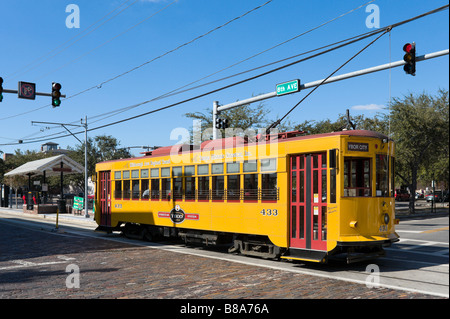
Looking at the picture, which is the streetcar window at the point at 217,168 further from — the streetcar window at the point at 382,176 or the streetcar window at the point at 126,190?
the streetcar window at the point at 126,190

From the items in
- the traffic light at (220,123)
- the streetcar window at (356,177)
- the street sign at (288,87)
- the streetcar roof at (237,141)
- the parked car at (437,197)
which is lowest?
the parked car at (437,197)

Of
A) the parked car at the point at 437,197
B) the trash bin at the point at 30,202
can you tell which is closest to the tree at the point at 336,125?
the parked car at the point at 437,197

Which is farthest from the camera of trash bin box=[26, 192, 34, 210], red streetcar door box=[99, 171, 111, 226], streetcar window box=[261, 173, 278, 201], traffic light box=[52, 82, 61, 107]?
trash bin box=[26, 192, 34, 210]

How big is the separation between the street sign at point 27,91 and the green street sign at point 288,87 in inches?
405

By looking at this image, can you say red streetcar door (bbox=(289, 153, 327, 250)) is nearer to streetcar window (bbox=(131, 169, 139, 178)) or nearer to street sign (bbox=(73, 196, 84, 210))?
streetcar window (bbox=(131, 169, 139, 178))

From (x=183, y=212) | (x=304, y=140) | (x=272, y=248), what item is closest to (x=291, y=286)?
(x=272, y=248)

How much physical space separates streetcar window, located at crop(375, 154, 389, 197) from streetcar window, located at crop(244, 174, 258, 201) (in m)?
3.23

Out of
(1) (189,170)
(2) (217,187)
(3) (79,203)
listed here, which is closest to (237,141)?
(2) (217,187)

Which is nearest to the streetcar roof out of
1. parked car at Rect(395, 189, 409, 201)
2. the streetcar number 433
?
the streetcar number 433

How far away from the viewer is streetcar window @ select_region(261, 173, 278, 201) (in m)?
11.4

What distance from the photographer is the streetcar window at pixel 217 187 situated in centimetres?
1292

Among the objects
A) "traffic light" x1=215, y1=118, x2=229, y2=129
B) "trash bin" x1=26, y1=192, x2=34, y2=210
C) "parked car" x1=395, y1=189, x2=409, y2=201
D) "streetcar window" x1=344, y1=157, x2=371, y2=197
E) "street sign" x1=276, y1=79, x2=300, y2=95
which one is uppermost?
"street sign" x1=276, y1=79, x2=300, y2=95
